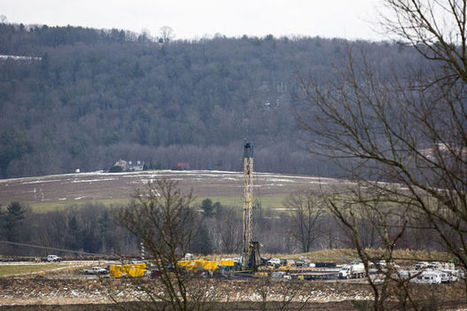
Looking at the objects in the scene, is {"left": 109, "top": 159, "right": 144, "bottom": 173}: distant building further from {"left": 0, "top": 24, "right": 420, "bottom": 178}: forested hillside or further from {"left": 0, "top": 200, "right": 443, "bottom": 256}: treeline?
{"left": 0, "top": 200, "right": 443, "bottom": 256}: treeline

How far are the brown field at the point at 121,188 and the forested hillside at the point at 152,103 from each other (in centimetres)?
1503

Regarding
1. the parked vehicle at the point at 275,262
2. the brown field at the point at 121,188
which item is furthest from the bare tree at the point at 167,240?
the brown field at the point at 121,188

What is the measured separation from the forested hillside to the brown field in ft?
49.3

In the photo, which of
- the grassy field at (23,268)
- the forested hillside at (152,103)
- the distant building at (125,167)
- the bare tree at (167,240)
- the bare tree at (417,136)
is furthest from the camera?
the forested hillside at (152,103)

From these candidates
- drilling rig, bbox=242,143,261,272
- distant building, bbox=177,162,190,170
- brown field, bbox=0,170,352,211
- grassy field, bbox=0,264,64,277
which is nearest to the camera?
drilling rig, bbox=242,143,261,272

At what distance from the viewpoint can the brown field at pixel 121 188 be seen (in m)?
66.2

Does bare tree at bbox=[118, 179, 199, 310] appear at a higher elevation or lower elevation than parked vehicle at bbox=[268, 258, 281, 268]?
higher

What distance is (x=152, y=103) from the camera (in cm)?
16425

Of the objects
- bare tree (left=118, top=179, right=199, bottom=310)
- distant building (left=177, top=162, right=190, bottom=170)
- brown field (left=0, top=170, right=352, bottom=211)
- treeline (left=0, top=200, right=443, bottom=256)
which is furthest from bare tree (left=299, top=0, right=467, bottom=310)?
distant building (left=177, top=162, right=190, bottom=170)

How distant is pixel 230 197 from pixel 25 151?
57.5 metres

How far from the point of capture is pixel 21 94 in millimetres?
159500

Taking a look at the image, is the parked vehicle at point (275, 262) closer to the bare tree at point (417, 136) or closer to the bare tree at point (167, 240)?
the bare tree at point (167, 240)

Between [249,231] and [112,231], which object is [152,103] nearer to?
[112,231]

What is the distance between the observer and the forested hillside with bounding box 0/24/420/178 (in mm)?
114250
